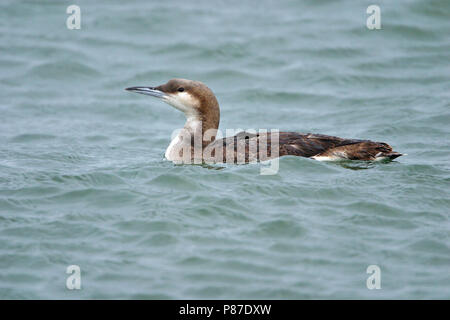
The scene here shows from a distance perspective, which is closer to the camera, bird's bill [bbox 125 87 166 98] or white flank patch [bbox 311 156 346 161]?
white flank patch [bbox 311 156 346 161]

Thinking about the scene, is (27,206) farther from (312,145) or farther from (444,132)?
(444,132)

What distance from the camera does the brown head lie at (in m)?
8.60

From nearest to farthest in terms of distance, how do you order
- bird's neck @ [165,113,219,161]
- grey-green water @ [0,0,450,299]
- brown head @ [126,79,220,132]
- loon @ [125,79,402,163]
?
1. grey-green water @ [0,0,450,299]
2. loon @ [125,79,402,163]
3. brown head @ [126,79,220,132]
4. bird's neck @ [165,113,219,161]

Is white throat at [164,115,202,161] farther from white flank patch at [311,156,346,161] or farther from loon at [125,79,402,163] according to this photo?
white flank patch at [311,156,346,161]

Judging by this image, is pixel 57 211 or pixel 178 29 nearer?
pixel 57 211

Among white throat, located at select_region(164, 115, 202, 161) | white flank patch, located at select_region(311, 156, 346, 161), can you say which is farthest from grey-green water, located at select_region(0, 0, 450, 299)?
white throat, located at select_region(164, 115, 202, 161)

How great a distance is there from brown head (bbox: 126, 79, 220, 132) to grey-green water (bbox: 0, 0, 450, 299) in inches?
30.8

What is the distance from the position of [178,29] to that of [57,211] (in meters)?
7.82

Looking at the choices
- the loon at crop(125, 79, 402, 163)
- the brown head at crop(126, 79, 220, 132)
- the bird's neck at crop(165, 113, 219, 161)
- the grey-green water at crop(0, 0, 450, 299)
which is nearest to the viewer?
the grey-green water at crop(0, 0, 450, 299)

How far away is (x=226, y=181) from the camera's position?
7.73 metres

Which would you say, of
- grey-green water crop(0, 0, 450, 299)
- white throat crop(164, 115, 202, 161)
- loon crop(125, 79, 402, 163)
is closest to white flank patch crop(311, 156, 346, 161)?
loon crop(125, 79, 402, 163)

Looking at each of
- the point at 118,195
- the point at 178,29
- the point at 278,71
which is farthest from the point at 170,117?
the point at 118,195

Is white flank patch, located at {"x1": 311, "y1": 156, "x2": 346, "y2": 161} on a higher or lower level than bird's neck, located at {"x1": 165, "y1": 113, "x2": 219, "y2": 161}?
lower

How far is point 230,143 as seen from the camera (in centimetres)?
838
